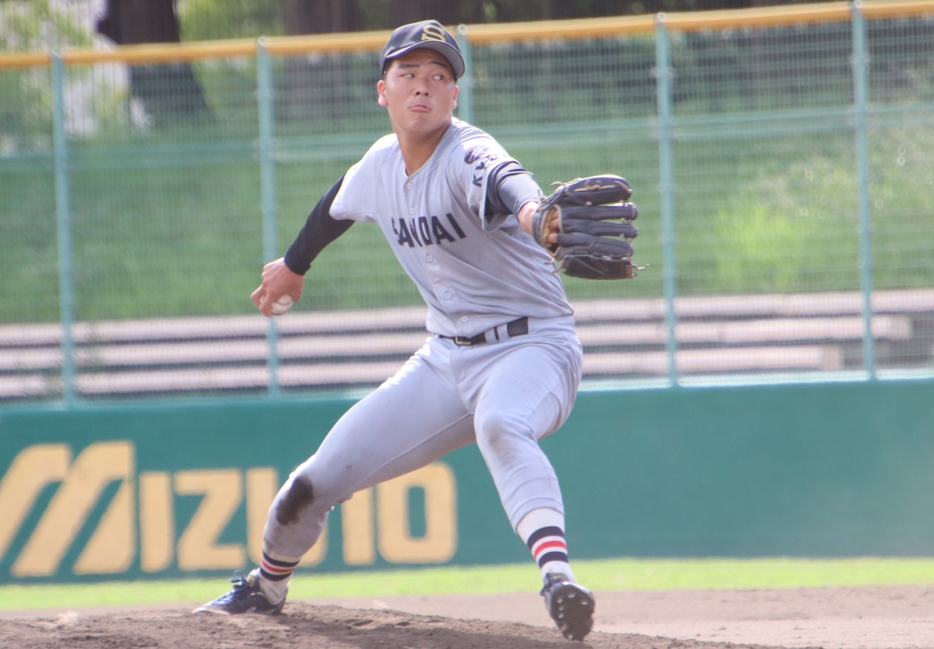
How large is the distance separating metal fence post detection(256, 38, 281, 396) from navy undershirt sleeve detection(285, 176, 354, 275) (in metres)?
3.16

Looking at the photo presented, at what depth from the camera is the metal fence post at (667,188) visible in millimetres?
7340

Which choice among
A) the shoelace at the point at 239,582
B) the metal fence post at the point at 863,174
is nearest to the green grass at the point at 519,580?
the metal fence post at the point at 863,174

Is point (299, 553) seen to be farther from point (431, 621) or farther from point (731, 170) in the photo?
point (731, 170)

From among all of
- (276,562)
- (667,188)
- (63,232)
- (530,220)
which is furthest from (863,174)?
(63,232)

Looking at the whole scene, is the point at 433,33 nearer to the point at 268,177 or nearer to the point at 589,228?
the point at 589,228

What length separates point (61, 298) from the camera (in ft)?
25.1

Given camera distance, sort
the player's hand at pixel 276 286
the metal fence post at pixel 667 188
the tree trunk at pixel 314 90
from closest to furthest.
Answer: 1. the player's hand at pixel 276 286
2. the metal fence post at pixel 667 188
3. the tree trunk at pixel 314 90

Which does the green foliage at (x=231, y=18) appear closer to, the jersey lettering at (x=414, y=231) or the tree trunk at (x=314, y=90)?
the tree trunk at (x=314, y=90)

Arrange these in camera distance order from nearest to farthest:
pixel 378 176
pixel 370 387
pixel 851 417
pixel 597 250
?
pixel 597 250
pixel 378 176
pixel 851 417
pixel 370 387

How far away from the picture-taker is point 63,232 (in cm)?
761

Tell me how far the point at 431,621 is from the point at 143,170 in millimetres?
4845

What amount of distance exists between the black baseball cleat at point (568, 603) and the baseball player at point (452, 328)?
1.5 inches

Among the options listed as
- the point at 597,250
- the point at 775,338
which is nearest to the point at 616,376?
the point at 775,338

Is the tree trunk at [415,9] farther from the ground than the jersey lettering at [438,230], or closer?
farther from the ground
